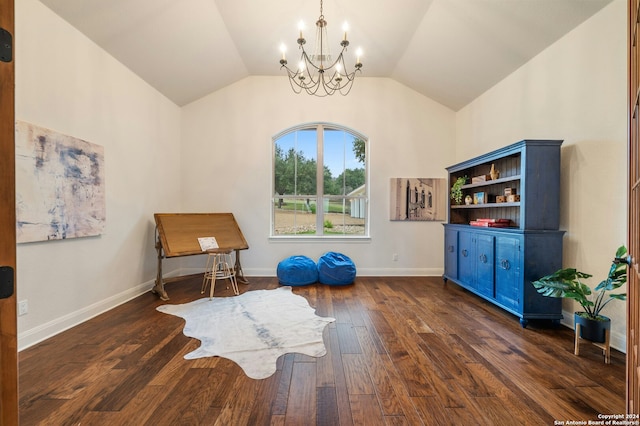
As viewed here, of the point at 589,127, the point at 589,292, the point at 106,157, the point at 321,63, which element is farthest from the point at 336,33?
the point at 589,292

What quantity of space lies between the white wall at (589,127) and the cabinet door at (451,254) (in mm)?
1398

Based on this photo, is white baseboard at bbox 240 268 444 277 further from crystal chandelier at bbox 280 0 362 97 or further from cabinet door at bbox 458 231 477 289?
crystal chandelier at bbox 280 0 362 97

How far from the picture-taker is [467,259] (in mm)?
3816

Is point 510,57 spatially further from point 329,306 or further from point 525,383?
point 329,306

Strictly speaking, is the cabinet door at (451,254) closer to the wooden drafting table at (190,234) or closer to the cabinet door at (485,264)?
the cabinet door at (485,264)

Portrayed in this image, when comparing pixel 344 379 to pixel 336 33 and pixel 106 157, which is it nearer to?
pixel 106 157

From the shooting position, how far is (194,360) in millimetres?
2135

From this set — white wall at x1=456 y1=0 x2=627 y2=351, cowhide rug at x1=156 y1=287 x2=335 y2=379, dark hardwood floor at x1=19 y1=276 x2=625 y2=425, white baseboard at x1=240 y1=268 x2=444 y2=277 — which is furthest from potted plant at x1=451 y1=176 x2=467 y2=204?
cowhide rug at x1=156 y1=287 x2=335 y2=379

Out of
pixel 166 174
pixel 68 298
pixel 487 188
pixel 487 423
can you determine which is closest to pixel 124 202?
pixel 166 174

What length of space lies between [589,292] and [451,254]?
2042 mm

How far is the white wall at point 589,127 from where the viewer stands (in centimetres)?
233

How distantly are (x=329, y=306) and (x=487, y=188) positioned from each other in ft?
9.42

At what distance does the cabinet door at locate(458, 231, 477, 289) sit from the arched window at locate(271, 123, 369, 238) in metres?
1.60

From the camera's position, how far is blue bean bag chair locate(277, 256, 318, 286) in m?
4.26
